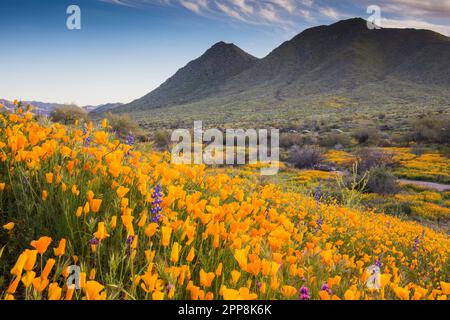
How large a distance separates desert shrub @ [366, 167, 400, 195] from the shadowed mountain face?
263 ft

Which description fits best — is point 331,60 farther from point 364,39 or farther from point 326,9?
point 326,9

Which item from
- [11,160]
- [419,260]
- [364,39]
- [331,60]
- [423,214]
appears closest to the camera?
[11,160]

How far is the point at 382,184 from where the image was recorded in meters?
15.3

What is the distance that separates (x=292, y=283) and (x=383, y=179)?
48.9 ft

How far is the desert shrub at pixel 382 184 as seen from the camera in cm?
1515

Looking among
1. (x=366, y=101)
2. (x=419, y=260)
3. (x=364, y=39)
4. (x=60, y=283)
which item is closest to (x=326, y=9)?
(x=419, y=260)

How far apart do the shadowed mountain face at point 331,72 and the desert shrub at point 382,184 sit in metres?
80.2

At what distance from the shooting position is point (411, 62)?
12488 cm

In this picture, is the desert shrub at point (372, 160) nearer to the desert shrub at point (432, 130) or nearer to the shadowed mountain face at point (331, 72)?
the desert shrub at point (432, 130)

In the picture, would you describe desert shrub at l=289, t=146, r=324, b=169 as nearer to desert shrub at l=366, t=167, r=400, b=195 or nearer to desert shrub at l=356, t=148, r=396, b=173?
desert shrub at l=356, t=148, r=396, b=173

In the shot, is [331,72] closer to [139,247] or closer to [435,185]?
A: [435,185]

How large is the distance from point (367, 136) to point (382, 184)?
16.3 metres

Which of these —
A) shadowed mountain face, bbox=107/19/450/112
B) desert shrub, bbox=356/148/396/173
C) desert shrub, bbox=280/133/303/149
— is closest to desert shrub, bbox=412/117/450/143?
desert shrub, bbox=280/133/303/149

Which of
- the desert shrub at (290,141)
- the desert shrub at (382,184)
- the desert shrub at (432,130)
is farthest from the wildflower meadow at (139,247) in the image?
the desert shrub at (432,130)
